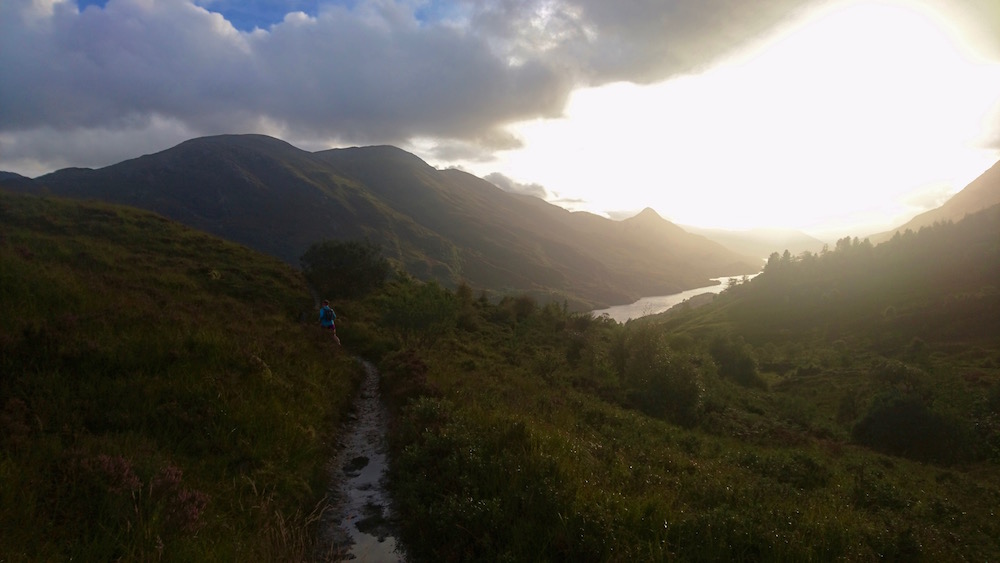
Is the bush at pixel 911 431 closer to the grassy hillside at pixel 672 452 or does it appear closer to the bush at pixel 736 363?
the grassy hillside at pixel 672 452

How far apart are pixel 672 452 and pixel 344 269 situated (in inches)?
1535

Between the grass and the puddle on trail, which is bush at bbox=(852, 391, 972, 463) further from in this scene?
the puddle on trail

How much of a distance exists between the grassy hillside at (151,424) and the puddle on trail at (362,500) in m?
0.38

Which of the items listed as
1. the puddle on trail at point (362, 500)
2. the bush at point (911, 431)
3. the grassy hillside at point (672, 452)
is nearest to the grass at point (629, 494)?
the grassy hillside at point (672, 452)

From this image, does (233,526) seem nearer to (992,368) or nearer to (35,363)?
(35,363)

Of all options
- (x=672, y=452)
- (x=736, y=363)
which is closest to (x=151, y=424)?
(x=672, y=452)

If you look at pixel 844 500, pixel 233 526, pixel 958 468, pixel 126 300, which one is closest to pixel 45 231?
pixel 126 300

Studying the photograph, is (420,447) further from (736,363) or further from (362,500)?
(736,363)

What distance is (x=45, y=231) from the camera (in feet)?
104

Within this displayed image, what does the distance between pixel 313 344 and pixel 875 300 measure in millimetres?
96217

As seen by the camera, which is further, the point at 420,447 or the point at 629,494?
the point at 420,447

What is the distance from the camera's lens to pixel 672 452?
41.2 feet

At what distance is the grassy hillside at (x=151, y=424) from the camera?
548 cm

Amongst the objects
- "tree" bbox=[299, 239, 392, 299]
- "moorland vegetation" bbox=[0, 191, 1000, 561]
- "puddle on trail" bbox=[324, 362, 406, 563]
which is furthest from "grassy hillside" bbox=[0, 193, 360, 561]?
"tree" bbox=[299, 239, 392, 299]
